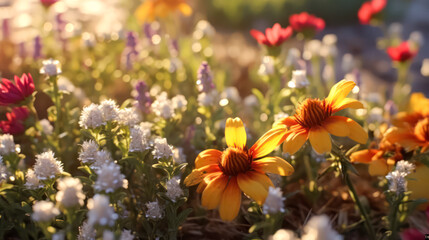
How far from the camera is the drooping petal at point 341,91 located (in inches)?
58.8

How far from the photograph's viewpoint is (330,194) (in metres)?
2.19

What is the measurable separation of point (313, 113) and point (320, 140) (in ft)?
0.40

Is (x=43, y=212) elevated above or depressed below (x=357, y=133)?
below

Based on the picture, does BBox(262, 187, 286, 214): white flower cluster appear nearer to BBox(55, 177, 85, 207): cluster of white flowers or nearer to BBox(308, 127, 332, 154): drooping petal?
BBox(308, 127, 332, 154): drooping petal

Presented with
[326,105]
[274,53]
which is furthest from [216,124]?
[326,105]

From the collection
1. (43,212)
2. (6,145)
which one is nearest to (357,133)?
(43,212)

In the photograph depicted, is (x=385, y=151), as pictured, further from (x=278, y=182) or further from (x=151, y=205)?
(x=151, y=205)

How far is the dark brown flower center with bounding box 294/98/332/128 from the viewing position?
59.4 inches

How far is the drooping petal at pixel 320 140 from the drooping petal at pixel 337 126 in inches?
0.8

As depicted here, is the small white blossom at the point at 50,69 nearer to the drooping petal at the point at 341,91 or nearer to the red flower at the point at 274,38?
the red flower at the point at 274,38

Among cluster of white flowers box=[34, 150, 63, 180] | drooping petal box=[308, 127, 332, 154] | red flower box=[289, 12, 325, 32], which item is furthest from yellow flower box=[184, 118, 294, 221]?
red flower box=[289, 12, 325, 32]

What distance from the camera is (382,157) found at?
177 centimetres

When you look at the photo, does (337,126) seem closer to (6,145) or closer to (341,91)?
(341,91)

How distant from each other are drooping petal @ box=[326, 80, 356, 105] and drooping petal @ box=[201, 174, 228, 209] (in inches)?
18.0
